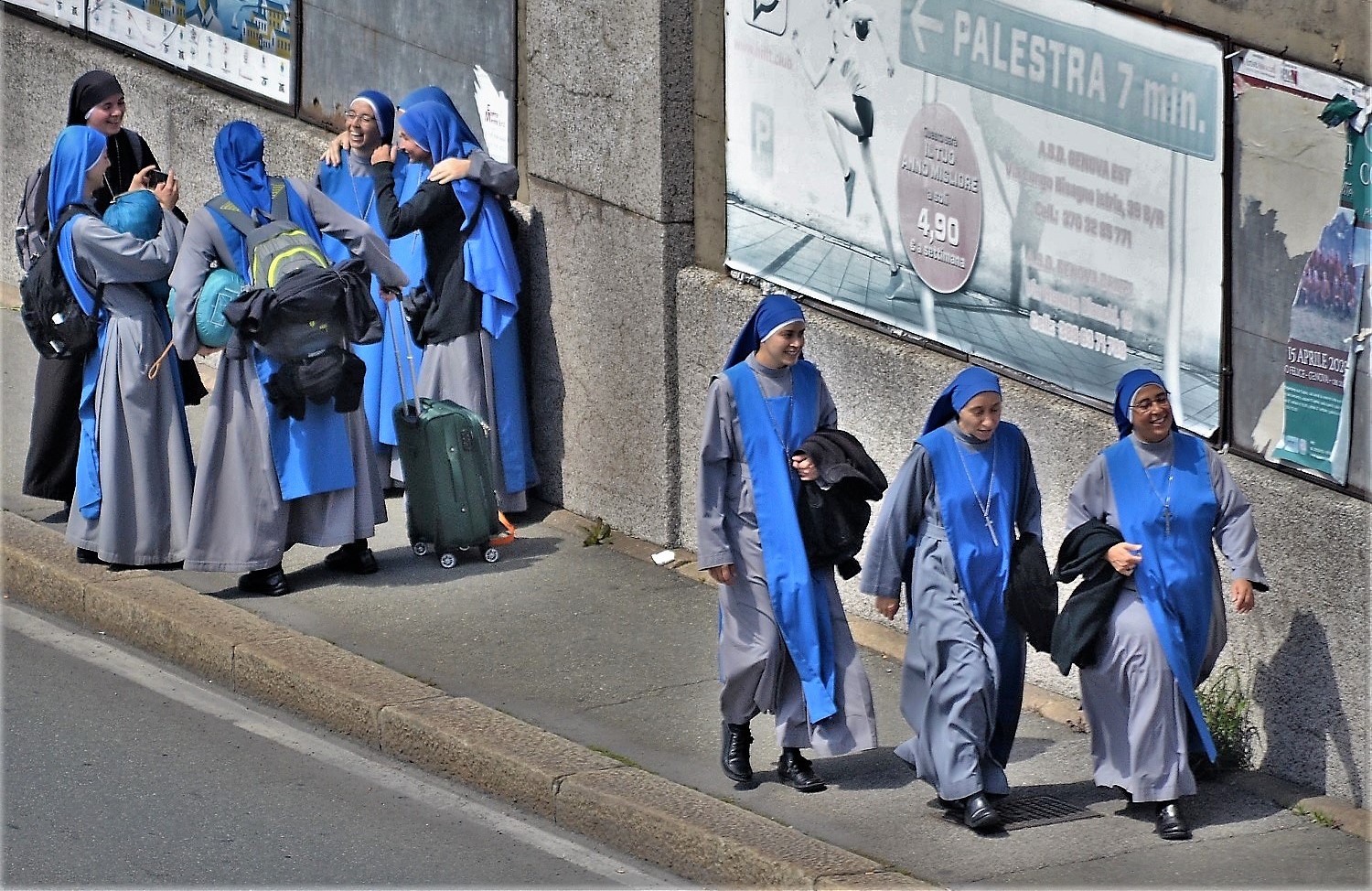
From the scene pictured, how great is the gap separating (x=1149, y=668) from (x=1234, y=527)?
0.50 m

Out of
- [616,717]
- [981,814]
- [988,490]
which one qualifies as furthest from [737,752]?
[988,490]

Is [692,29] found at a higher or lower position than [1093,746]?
higher

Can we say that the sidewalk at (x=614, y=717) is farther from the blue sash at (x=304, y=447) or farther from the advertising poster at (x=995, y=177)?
the advertising poster at (x=995, y=177)

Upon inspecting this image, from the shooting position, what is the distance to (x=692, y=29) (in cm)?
948

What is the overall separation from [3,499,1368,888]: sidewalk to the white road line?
0.29 ft

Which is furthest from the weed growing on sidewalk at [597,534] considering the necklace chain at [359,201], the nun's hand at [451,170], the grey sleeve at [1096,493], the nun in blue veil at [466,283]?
the grey sleeve at [1096,493]

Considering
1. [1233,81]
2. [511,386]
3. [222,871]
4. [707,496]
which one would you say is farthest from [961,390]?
[511,386]

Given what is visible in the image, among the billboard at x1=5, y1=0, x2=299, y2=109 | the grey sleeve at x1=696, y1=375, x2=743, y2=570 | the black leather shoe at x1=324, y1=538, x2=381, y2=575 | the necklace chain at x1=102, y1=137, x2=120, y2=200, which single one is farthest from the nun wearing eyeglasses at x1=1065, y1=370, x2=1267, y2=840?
the billboard at x1=5, y1=0, x2=299, y2=109

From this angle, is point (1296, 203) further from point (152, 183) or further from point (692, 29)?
point (152, 183)

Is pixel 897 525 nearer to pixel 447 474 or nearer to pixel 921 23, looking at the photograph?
pixel 921 23

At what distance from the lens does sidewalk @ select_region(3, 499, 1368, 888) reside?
6730mm

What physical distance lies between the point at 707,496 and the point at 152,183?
3.40 metres

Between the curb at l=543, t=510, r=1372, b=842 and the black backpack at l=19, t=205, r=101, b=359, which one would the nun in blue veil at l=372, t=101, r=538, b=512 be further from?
the black backpack at l=19, t=205, r=101, b=359

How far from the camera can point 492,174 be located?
10.0 metres
